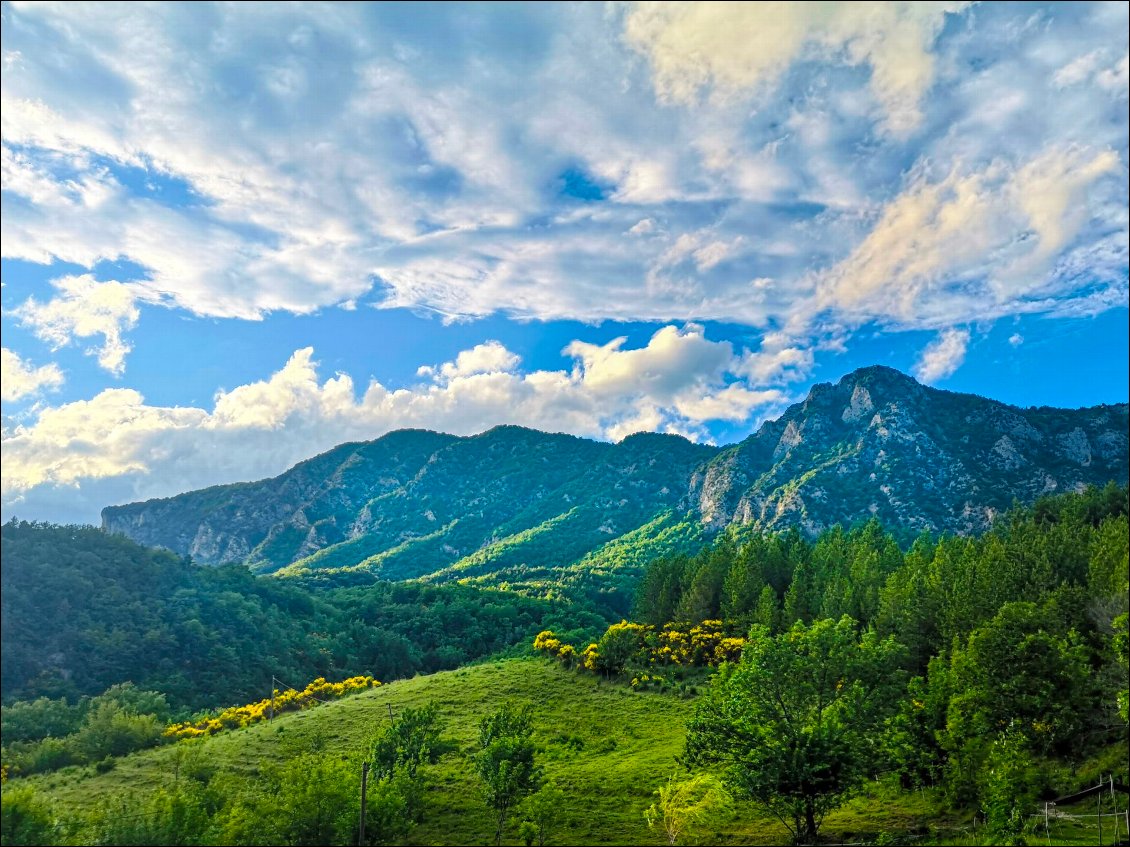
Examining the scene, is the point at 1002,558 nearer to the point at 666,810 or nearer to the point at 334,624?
the point at 666,810

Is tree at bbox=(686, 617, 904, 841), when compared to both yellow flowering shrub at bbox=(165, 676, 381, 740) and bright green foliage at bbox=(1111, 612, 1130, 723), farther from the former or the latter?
yellow flowering shrub at bbox=(165, 676, 381, 740)

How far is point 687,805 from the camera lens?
42938 mm

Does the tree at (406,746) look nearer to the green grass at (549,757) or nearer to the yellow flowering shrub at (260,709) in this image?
the green grass at (549,757)

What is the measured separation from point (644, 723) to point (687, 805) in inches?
1351

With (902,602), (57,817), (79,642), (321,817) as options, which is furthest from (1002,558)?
(79,642)

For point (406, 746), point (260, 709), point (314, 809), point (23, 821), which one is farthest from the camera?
point (260, 709)

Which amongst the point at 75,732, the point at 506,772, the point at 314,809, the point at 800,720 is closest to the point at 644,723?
the point at 506,772

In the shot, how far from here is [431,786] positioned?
5697 centimetres

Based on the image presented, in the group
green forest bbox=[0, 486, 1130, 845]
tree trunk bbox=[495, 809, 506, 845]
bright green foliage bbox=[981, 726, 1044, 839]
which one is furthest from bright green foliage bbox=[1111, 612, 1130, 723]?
tree trunk bbox=[495, 809, 506, 845]

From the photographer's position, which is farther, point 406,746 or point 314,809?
point 406,746

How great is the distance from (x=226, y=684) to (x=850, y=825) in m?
105

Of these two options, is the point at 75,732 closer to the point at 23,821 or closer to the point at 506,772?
the point at 23,821

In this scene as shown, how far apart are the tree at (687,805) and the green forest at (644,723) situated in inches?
9.2

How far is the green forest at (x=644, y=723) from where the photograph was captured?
35406 millimetres
